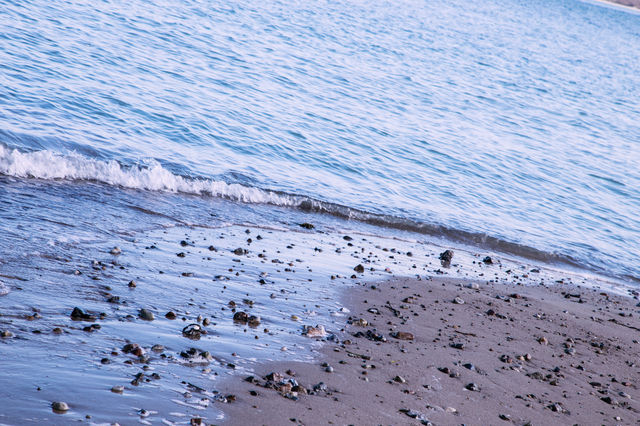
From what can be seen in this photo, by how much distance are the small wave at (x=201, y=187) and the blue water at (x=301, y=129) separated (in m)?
0.04

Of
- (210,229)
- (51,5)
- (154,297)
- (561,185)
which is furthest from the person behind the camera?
(51,5)

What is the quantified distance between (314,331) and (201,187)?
19.0ft

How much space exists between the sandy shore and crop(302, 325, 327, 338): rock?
0.18 m

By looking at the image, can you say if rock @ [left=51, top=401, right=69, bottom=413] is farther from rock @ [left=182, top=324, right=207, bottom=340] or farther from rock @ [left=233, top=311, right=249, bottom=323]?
rock @ [left=233, top=311, right=249, bottom=323]

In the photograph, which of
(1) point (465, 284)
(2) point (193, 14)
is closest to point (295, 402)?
(1) point (465, 284)

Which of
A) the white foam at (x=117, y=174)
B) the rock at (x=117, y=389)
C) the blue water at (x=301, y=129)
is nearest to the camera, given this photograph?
the rock at (x=117, y=389)

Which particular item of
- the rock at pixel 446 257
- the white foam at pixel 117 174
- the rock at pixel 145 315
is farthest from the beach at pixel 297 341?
the white foam at pixel 117 174

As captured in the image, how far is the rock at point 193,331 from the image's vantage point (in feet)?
22.8

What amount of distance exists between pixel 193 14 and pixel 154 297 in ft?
80.8

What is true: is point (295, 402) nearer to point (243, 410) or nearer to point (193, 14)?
point (243, 410)

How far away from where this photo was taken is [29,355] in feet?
19.2

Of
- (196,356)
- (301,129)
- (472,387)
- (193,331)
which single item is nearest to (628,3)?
(301,129)

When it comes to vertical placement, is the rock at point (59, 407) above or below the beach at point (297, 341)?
above

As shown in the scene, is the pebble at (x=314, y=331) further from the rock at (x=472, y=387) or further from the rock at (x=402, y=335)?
the rock at (x=472, y=387)
